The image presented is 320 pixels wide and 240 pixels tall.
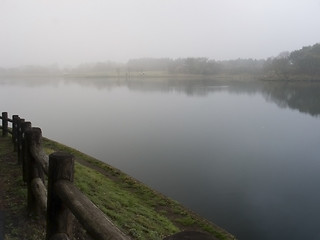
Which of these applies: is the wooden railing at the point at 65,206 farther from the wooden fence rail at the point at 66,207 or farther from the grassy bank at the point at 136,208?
the grassy bank at the point at 136,208

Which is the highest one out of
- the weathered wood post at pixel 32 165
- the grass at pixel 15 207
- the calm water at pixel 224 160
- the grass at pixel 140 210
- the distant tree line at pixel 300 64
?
the distant tree line at pixel 300 64

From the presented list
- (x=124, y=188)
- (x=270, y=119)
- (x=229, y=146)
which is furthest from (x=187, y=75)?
(x=124, y=188)

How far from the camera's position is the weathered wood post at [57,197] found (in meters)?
2.79

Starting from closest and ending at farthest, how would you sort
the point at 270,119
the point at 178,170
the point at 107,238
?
the point at 107,238
the point at 178,170
the point at 270,119

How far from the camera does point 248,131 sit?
28.4m

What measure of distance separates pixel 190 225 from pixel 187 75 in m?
171

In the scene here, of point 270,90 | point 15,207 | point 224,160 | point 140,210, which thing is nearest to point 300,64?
point 270,90

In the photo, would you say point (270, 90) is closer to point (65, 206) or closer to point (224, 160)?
point (224, 160)

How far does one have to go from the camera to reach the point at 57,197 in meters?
2.86

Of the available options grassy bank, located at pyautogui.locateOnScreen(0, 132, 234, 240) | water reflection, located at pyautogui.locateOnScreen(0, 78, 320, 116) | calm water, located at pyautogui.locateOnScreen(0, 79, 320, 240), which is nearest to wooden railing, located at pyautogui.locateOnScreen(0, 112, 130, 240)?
grassy bank, located at pyautogui.locateOnScreen(0, 132, 234, 240)

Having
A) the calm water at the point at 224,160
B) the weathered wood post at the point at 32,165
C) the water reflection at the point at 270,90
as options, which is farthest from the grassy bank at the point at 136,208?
the water reflection at the point at 270,90

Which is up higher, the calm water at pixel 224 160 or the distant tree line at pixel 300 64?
the distant tree line at pixel 300 64

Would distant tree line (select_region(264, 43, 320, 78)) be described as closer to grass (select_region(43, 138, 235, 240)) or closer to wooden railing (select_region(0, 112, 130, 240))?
grass (select_region(43, 138, 235, 240))

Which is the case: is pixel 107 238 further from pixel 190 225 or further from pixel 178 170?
pixel 178 170
